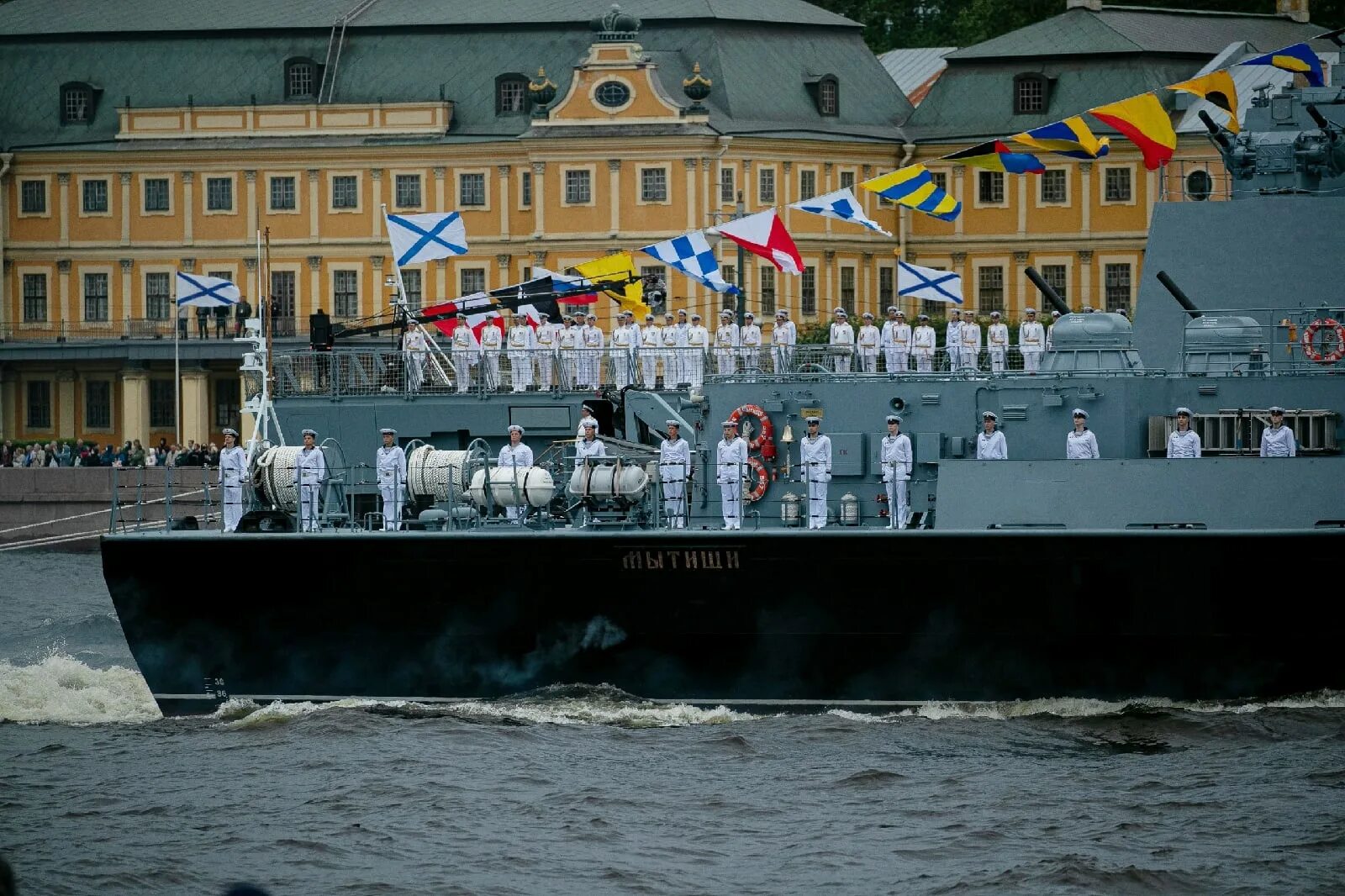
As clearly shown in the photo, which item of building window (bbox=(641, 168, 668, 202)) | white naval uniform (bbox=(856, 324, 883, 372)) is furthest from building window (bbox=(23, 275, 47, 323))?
white naval uniform (bbox=(856, 324, 883, 372))

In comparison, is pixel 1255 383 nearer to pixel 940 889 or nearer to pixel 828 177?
pixel 940 889

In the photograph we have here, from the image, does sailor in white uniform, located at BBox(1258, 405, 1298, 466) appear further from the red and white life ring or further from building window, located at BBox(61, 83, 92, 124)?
building window, located at BBox(61, 83, 92, 124)

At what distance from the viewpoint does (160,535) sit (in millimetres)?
27172

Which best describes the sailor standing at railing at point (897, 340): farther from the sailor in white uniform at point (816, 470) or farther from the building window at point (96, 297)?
the building window at point (96, 297)

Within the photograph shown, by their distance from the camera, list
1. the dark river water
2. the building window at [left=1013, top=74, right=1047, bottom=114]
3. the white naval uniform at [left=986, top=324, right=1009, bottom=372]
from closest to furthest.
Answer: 1. the dark river water
2. the white naval uniform at [left=986, top=324, right=1009, bottom=372]
3. the building window at [left=1013, top=74, right=1047, bottom=114]

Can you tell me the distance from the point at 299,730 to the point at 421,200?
50.5m

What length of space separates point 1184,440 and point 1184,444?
43 mm

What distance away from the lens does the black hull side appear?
82.0ft

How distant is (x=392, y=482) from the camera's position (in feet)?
91.0

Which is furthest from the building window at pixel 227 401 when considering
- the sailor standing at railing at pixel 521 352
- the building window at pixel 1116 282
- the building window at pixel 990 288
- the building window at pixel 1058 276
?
the sailor standing at railing at pixel 521 352

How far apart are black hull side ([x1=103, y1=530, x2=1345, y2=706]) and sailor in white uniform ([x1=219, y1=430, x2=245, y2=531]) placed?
1094 millimetres

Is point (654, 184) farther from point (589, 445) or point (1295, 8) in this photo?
point (589, 445)

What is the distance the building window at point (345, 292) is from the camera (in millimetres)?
77062

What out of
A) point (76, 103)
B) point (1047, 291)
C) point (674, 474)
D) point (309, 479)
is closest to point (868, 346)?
point (1047, 291)
